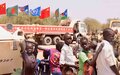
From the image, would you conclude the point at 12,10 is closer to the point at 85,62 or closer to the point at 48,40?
the point at 48,40

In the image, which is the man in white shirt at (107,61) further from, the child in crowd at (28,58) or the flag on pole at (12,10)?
the flag on pole at (12,10)

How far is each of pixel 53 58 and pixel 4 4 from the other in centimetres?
2277

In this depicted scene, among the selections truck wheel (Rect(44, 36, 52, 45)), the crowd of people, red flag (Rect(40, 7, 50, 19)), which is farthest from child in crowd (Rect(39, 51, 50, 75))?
red flag (Rect(40, 7, 50, 19))

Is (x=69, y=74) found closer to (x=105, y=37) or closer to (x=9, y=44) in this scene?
(x=105, y=37)

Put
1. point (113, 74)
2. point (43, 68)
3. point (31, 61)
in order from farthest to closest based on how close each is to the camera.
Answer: point (43, 68), point (31, 61), point (113, 74)

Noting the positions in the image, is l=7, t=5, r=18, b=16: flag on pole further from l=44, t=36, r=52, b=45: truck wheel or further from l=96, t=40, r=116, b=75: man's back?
l=96, t=40, r=116, b=75: man's back

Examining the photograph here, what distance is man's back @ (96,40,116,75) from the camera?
4.95 m

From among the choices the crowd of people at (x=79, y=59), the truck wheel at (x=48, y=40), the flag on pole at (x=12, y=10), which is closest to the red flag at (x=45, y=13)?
the flag on pole at (x=12, y=10)

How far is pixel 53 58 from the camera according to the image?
6430 mm

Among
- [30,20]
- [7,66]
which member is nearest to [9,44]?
[7,66]

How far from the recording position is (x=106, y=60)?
16.3 feet

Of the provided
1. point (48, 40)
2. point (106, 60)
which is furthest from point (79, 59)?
point (48, 40)

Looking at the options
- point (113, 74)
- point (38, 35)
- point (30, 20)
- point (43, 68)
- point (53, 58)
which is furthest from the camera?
point (30, 20)

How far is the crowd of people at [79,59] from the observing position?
498 centimetres
